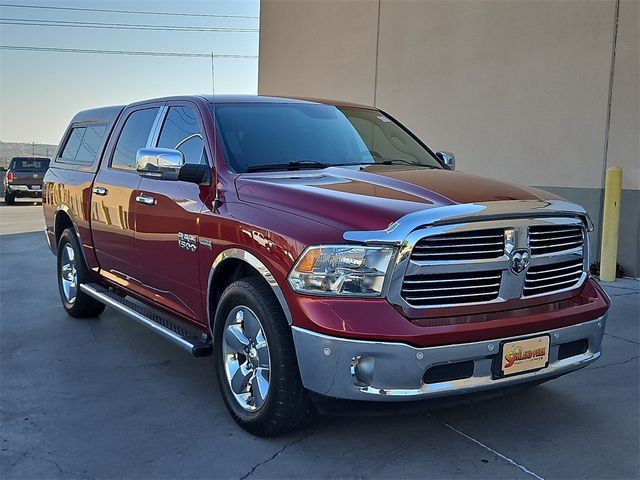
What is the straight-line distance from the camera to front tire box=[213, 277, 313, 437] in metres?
3.31

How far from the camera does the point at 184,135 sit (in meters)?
4.61

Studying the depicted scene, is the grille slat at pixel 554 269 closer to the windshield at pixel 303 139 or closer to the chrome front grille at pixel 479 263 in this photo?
the chrome front grille at pixel 479 263

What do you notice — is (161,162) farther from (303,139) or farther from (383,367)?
(383,367)

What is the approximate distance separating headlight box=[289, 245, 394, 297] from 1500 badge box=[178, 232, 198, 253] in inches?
43.4

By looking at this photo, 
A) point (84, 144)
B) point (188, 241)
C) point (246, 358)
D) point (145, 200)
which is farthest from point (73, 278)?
point (246, 358)

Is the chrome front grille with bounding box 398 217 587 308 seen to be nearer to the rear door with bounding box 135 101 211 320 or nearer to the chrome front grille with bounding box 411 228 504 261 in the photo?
the chrome front grille with bounding box 411 228 504 261

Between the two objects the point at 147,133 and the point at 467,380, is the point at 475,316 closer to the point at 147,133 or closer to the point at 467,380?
the point at 467,380

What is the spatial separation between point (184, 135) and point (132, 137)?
97 cm

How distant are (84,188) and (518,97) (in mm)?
6281

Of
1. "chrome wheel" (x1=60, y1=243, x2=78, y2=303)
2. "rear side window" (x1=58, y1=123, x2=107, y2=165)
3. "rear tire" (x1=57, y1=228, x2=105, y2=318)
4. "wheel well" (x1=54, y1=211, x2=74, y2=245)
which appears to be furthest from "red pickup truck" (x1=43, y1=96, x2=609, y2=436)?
"wheel well" (x1=54, y1=211, x2=74, y2=245)

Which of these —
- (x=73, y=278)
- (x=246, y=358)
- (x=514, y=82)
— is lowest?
(x=73, y=278)

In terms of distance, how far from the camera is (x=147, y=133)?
5.13 m

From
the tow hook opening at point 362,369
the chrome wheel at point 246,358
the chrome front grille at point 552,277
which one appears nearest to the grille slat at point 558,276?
the chrome front grille at point 552,277

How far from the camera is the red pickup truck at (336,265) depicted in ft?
10.0
